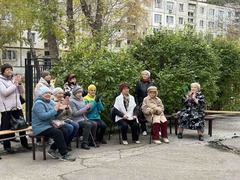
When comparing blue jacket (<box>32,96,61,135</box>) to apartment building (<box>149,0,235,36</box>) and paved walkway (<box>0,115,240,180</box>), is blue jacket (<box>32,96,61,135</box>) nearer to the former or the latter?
paved walkway (<box>0,115,240,180</box>)

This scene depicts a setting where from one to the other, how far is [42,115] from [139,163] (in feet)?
6.39

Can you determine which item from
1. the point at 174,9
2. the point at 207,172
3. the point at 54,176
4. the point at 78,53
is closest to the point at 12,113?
the point at 54,176

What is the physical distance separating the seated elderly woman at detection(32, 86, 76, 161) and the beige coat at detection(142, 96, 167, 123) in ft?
7.61

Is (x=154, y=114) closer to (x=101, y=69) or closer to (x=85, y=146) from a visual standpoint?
(x=101, y=69)

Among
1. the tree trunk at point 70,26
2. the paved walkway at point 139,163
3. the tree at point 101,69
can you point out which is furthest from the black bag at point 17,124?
the tree trunk at point 70,26

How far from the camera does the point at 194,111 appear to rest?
8422 mm

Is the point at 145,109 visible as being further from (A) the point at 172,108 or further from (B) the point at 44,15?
(B) the point at 44,15

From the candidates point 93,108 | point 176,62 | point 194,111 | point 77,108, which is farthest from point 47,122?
point 176,62

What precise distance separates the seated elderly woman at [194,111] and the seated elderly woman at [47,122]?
3246 millimetres

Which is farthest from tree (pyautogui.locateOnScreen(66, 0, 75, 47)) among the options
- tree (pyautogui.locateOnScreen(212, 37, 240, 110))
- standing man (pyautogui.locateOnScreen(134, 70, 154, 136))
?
tree (pyautogui.locateOnScreen(212, 37, 240, 110))

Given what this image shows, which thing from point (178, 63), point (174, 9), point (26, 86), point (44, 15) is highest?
point (174, 9)

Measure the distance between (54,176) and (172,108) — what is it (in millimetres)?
5345

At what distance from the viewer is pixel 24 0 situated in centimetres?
1363

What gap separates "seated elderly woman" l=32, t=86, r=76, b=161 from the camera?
630 centimetres
